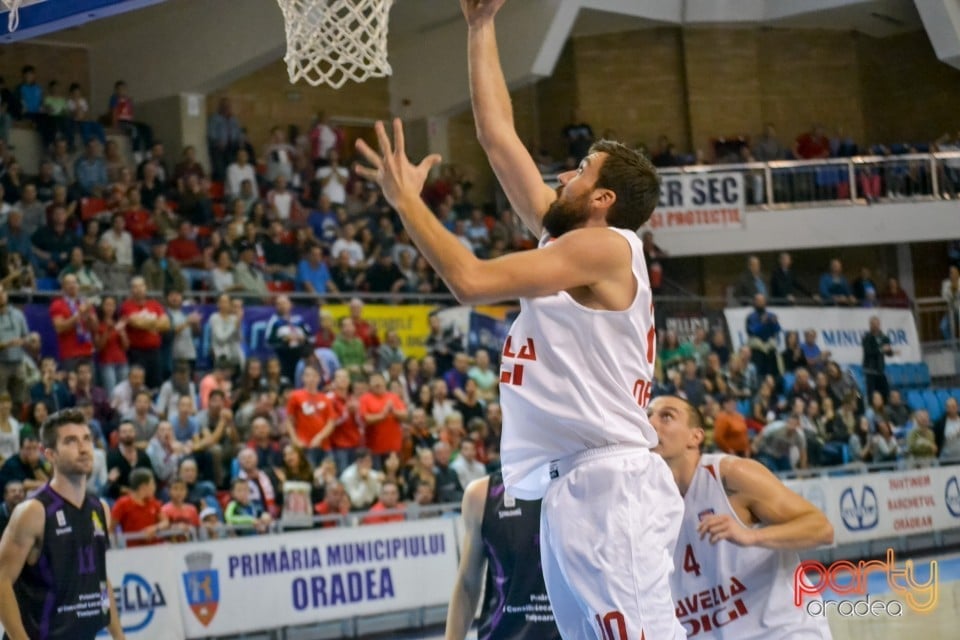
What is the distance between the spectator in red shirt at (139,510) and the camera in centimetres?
1061

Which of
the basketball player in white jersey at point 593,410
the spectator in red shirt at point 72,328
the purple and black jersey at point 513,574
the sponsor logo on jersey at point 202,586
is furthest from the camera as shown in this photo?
the spectator in red shirt at point 72,328

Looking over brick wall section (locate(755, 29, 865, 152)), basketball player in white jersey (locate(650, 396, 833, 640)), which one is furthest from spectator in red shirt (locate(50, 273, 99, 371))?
brick wall section (locate(755, 29, 865, 152))

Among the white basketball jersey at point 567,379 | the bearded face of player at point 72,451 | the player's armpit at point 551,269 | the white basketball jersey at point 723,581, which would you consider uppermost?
the player's armpit at point 551,269

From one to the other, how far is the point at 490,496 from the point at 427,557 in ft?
21.4

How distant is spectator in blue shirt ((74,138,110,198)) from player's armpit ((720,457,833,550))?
39.0ft

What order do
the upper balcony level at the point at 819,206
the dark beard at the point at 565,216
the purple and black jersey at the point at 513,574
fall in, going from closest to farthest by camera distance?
1. the dark beard at the point at 565,216
2. the purple and black jersey at the point at 513,574
3. the upper balcony level at the point at 819,206

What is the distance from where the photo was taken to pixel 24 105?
1684cm

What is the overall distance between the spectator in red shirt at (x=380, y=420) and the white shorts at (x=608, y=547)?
9078 mm

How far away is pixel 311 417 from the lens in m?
12.6

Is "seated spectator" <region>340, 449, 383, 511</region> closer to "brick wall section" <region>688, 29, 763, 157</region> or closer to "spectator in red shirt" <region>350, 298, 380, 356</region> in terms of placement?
"spectator in red shirt" <region>350, 298, 380, 356</region>

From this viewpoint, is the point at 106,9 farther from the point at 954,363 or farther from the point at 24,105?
the point at 954,363

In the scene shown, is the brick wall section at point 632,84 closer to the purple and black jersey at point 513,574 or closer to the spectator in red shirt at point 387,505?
the spectator in red shirt at point 387,505

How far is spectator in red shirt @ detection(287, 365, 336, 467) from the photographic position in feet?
41.1

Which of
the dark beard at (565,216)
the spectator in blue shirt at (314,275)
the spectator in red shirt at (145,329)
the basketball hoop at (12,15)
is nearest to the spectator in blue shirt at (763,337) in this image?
the spectator in blue shirt at (314,275)
